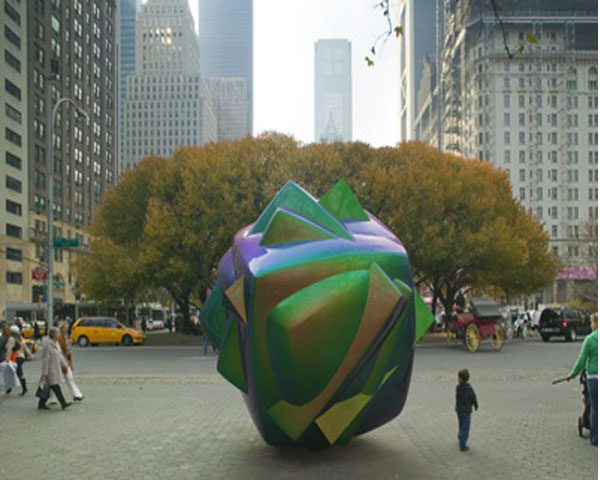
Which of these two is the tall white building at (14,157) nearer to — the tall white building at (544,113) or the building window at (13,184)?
the building window at (13,184)

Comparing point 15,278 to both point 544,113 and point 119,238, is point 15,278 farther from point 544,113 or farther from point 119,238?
point 544,113

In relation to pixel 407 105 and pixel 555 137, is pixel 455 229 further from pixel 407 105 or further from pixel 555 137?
pixel 407 105

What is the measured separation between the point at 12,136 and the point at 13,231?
9.44 meters

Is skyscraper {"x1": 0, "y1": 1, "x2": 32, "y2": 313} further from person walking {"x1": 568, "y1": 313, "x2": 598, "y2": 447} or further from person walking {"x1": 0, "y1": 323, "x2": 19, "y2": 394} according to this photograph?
person walking {"x1": 568, "y1": 313, "x2": 598, "y2": 447}

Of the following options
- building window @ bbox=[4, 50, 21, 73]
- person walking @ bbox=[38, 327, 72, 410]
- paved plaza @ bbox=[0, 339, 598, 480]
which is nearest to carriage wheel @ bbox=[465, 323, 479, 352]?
paved plaza @ bbox=[0, 339, 598, 480]

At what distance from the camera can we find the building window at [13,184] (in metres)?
66.4

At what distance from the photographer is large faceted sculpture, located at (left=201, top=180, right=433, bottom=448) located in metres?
7.61

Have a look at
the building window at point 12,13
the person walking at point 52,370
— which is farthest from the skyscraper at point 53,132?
the person walking at point 52,370

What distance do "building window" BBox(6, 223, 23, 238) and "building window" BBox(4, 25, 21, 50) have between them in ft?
59.5

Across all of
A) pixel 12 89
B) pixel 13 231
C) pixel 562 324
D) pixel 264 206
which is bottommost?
pixel 562 324

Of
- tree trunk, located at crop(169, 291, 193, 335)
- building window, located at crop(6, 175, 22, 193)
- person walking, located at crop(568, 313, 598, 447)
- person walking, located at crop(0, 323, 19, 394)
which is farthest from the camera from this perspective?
building window, located at crop(6, 175, 22, 193)

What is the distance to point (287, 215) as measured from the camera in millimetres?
8367

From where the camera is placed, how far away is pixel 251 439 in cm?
1005

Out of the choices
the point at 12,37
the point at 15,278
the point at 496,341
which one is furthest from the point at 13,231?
the point at 496,341
